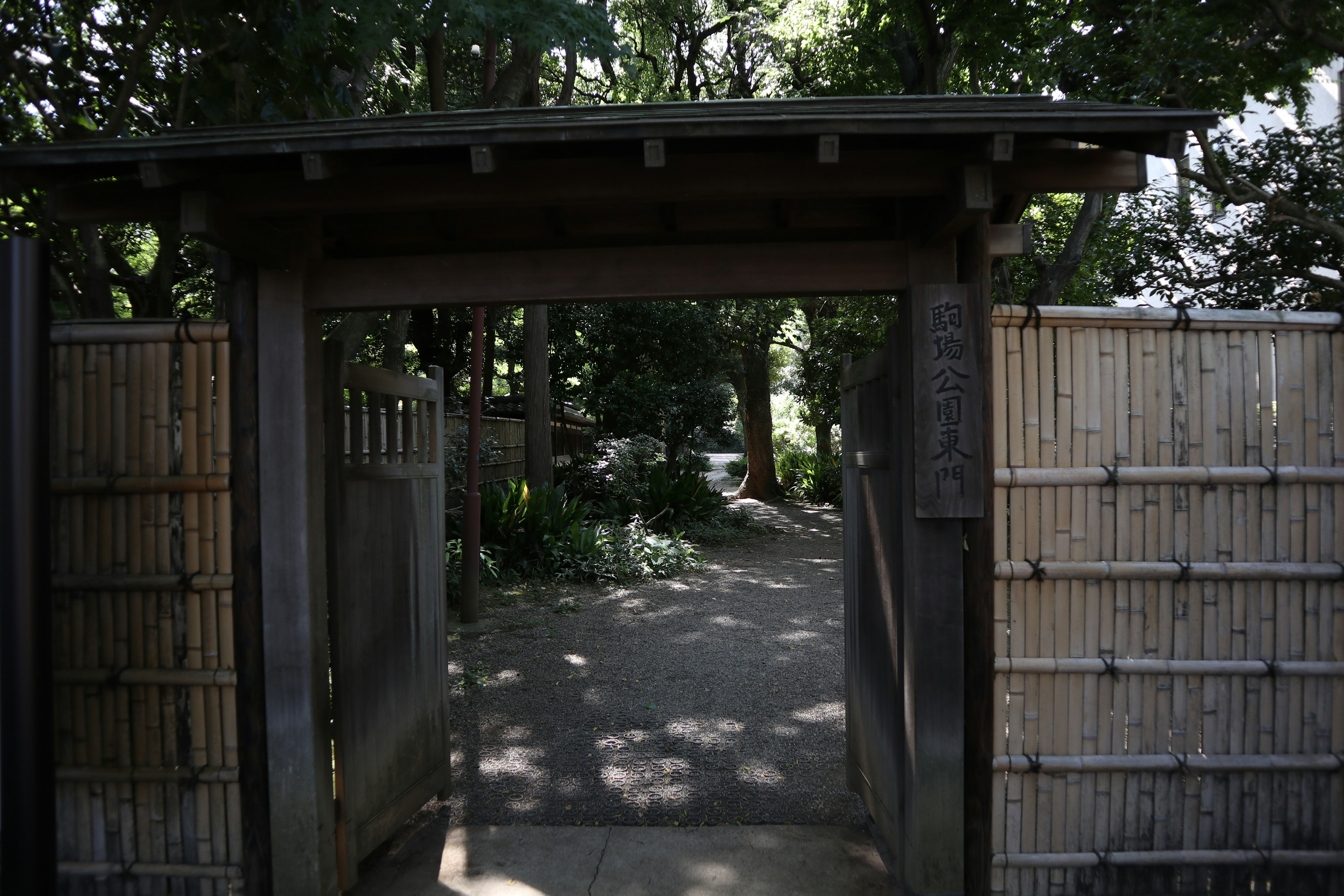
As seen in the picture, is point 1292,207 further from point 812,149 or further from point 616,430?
point 616,430

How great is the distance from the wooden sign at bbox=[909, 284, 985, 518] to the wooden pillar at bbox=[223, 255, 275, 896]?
251 cm

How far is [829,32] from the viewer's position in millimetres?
10758

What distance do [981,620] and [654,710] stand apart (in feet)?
10.4

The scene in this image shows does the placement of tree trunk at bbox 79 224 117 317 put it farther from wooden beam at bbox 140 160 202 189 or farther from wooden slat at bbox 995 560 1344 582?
wooden slat at bbox 995 560 1344 582

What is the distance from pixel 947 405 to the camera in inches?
114

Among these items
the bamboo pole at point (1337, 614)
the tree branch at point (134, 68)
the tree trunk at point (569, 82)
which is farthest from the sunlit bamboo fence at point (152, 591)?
the tree trunk at point (569, 82)

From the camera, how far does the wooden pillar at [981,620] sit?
9.55 ft

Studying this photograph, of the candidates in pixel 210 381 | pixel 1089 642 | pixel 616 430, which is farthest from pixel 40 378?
pixel 616 430

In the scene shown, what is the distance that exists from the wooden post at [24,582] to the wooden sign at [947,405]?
9.03 feet

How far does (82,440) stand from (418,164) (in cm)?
167

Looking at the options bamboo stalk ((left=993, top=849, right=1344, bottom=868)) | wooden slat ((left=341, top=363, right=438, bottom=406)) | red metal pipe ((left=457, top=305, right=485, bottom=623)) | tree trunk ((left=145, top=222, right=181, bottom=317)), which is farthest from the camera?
red metal pipe ((left=457, top=305, right=485, bottom=623))

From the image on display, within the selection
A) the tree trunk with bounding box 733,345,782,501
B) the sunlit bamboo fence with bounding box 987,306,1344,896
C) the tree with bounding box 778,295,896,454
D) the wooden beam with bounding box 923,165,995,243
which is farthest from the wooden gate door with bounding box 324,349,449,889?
the tree trunk with bounding box 733,345,782,501

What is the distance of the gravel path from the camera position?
4.16 metres

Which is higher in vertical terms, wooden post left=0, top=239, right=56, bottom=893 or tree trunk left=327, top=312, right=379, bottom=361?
tree trunk left=327, top=312, right=379, bottom=361
